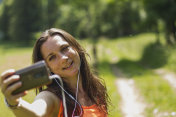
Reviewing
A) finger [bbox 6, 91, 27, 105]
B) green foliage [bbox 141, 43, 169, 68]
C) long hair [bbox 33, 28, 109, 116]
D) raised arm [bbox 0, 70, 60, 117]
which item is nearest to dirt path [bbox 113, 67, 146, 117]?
long hair [bbox 33, 28, 109, 116]

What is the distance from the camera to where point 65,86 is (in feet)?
6.52

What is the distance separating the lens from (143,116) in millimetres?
5781

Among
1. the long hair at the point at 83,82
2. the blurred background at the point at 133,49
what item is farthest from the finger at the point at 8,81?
the blurred background at the point at 133,49

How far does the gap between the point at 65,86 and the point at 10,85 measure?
2.57 feet

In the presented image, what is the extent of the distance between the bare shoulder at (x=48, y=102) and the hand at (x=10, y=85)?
239 mm

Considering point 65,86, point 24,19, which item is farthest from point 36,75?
point 24,19

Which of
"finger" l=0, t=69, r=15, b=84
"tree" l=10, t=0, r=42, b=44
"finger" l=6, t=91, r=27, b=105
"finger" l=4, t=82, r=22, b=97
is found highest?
"tree" l=10, t=0, r=42, b=44

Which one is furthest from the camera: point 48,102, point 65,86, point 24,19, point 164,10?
point 24,19

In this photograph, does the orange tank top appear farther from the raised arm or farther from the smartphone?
the smartphone

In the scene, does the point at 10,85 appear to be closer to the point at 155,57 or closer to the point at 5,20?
the point at 155,57

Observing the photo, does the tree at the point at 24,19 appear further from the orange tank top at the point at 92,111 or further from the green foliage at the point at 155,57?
the orange tank top at the point at 92,111

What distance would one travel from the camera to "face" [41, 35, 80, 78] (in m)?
1.82

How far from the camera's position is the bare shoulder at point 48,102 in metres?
1.52

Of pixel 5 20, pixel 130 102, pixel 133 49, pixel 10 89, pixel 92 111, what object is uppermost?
pixel 5 20
